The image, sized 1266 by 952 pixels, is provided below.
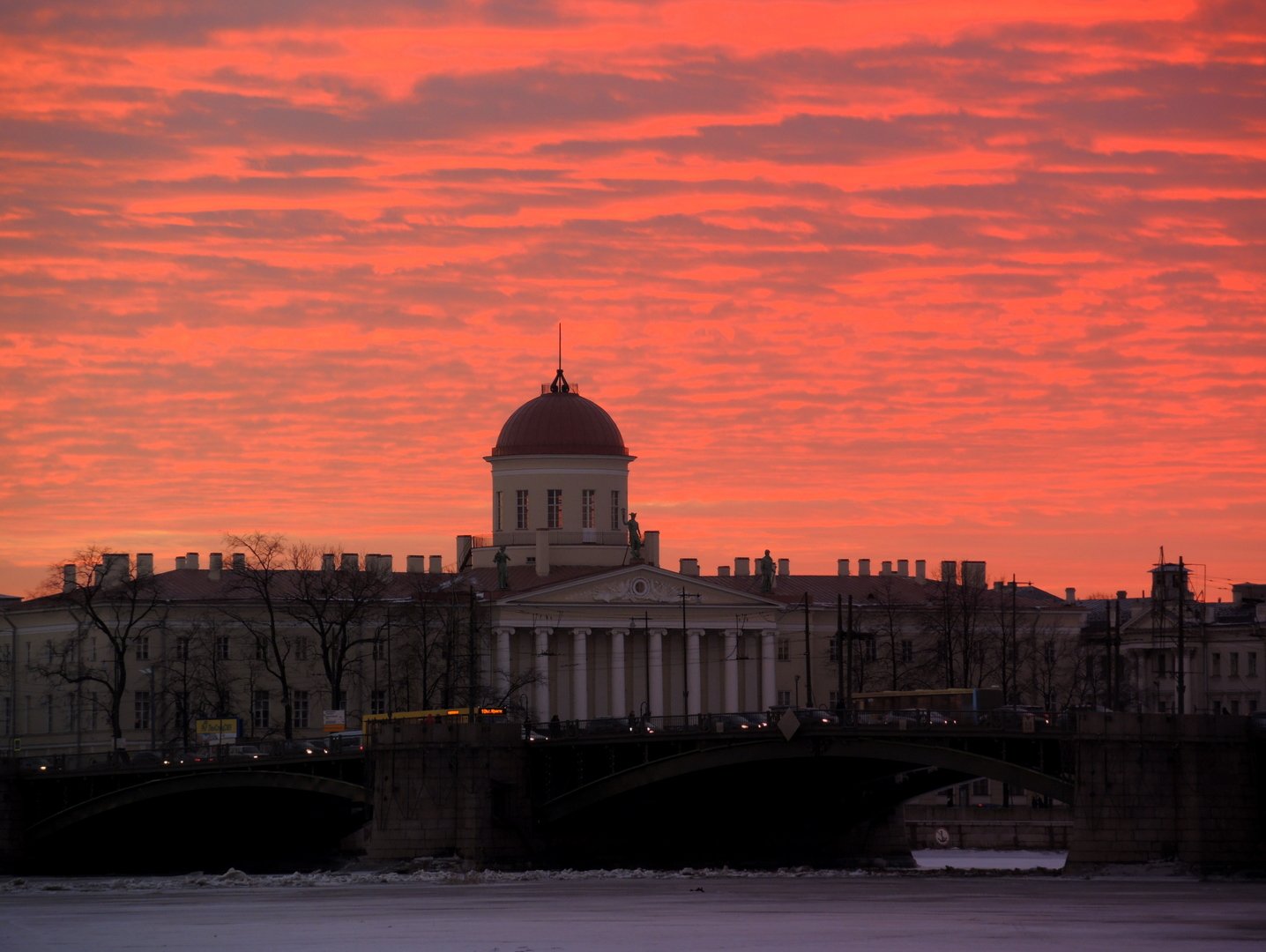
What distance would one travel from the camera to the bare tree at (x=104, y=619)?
130125mm

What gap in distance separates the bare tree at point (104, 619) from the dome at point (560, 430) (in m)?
19.5

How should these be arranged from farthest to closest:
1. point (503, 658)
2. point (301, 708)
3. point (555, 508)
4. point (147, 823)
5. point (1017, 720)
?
1. point (555, 508)
2. point (503, 658)
3. point (301, 708)
4. point (147, 823)
5. point (1017, 720)

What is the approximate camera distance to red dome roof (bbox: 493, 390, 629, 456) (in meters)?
151

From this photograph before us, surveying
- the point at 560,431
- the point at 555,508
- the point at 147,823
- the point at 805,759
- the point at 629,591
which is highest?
the point at 560,431

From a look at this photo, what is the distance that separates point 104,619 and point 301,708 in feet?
29.7

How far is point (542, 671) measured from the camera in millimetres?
144875

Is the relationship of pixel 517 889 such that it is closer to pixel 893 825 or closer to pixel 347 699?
pixel 893 825

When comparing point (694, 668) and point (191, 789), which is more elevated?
point (694, 668)

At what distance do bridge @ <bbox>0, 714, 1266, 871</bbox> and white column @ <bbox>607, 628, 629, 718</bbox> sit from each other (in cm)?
3871

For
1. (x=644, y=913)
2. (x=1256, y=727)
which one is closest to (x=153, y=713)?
(x=644, y=913)

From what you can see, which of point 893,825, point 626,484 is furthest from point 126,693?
point 893,825

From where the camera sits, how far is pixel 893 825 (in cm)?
10531

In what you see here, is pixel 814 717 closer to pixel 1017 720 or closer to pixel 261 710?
pixel 1017 720

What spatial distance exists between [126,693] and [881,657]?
33414 mm
